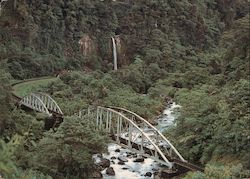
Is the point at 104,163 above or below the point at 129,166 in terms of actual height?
above

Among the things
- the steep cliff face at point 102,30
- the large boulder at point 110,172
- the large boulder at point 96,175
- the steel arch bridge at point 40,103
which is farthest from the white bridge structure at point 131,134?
the steep cliff face at point 102,30

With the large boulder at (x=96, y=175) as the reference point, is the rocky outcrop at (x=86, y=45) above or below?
above

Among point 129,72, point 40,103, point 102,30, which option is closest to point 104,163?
point 40,103

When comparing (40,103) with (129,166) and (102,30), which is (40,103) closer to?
(129,166)

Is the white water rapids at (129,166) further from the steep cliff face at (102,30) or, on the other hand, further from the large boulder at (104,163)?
the steep cliff face at (102,30)

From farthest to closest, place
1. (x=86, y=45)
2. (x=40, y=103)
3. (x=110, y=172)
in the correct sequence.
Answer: (x=86, y=45) → (x=40, y=103) → (x=110, y=172)

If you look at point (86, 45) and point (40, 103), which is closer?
point (40, 103)

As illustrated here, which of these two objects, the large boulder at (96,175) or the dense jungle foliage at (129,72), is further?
the large boulder at (96,175)
